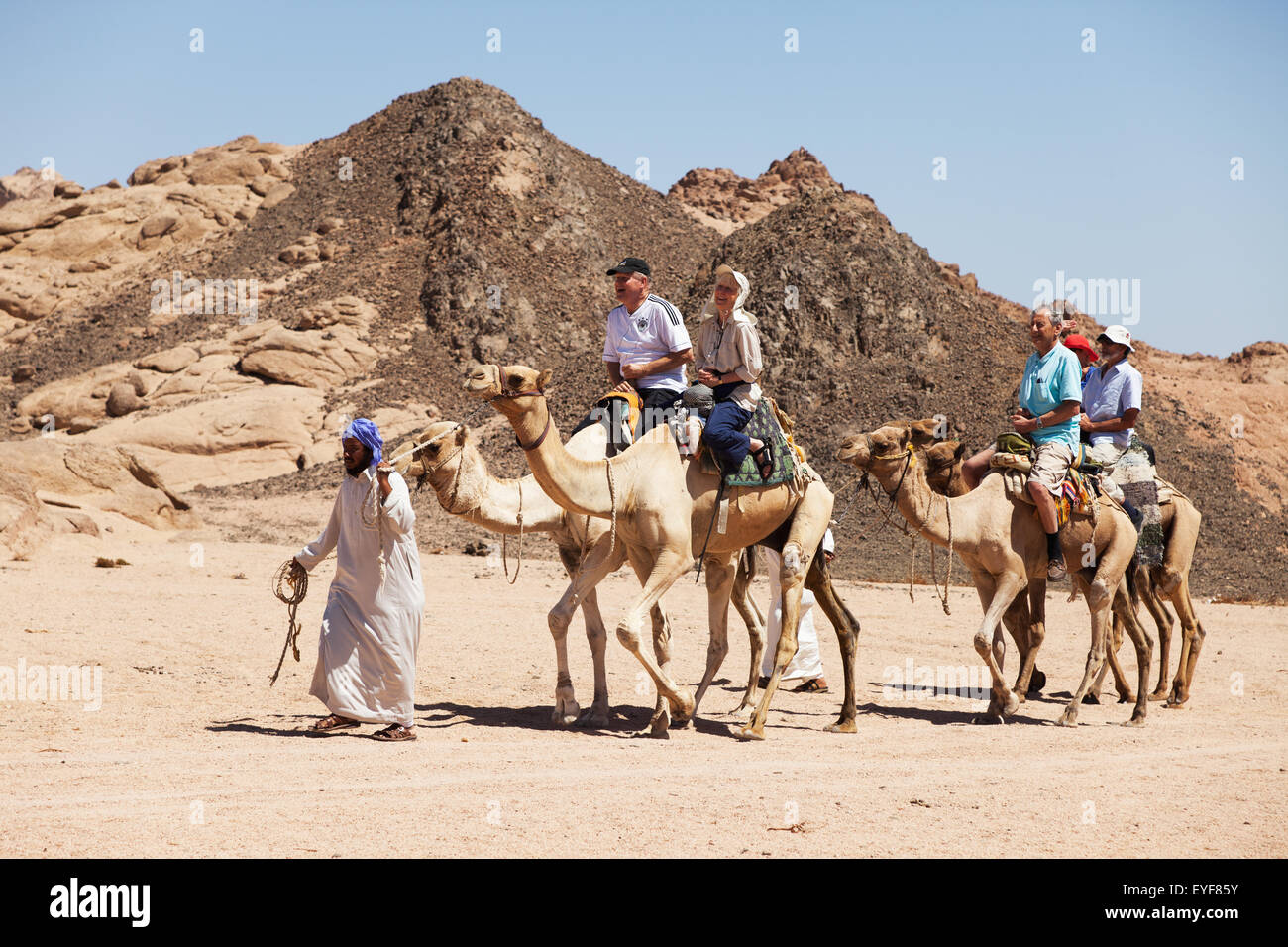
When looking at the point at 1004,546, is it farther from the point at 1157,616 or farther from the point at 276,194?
the point at 276,194

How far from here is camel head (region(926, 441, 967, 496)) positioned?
11125 mm

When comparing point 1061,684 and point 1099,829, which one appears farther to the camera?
point 1061,684

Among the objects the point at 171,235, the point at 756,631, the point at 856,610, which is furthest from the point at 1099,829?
the point at 171,235

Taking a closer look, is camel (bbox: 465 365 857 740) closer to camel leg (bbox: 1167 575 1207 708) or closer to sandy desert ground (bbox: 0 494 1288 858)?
sandy desert ground (bbox: 0 494 1288 858)

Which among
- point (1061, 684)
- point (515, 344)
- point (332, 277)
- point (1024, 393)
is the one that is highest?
point (332, 277)

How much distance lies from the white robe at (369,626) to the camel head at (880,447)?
382 cm

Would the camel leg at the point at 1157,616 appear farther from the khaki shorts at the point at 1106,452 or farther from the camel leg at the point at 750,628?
the camel leg at the point at 750,628

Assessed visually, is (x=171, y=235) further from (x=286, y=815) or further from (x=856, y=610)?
Answer: (x=286, y=815)

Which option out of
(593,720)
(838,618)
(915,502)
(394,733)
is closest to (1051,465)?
(915,502)

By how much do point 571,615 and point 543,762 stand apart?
4.84 ft

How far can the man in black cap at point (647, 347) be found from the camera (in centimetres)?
→ 973

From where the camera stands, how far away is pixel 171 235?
189 feet

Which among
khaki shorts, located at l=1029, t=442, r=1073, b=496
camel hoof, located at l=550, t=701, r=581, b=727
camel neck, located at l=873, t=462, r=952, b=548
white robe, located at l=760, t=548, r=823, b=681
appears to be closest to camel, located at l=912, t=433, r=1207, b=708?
khaki shorts, located at l=1029, t=442, r=1073, b=496
